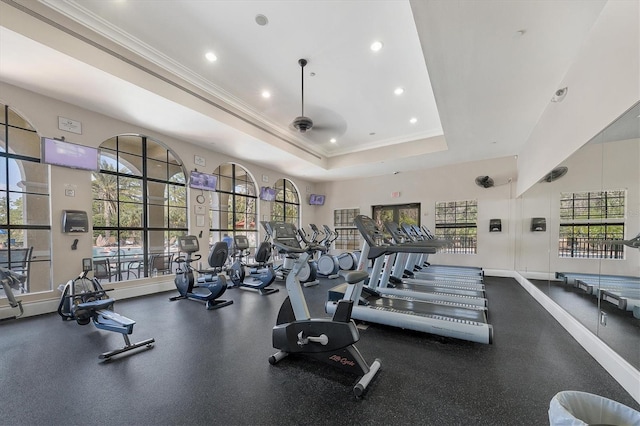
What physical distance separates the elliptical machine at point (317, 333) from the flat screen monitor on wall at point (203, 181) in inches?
171

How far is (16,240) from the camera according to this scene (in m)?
4.08

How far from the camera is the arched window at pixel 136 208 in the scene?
16.5ft

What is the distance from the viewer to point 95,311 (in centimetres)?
332

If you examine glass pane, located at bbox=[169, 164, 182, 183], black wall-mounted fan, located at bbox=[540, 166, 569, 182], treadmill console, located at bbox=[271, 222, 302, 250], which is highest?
glass pane, located at bbox=[169, 164, 182, 183]

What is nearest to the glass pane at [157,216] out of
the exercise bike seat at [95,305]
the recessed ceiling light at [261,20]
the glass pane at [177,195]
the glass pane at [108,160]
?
the glass pane at [177,195]

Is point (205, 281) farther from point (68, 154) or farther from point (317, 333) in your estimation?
point (317, 333)

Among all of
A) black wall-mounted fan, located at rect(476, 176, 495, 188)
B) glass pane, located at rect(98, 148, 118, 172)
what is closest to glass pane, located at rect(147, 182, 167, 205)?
glass pane, located at rect(98, 148, 118, 172)

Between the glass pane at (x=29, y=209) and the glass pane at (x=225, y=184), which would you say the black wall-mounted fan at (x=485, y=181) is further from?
the glass pane at (x=29, y=209)

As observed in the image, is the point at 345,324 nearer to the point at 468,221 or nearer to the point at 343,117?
the point at 343,117

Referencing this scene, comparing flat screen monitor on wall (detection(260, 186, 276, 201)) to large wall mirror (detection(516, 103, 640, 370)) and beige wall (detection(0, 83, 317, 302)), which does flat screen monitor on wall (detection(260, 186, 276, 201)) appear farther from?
large wall mirror (detection(516, 103, 640, 370))

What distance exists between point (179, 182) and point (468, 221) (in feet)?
26.4

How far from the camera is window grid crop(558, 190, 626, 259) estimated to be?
3296 millimetres

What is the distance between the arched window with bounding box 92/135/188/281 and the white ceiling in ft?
2.36

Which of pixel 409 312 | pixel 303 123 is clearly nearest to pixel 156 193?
pixel 303 123
